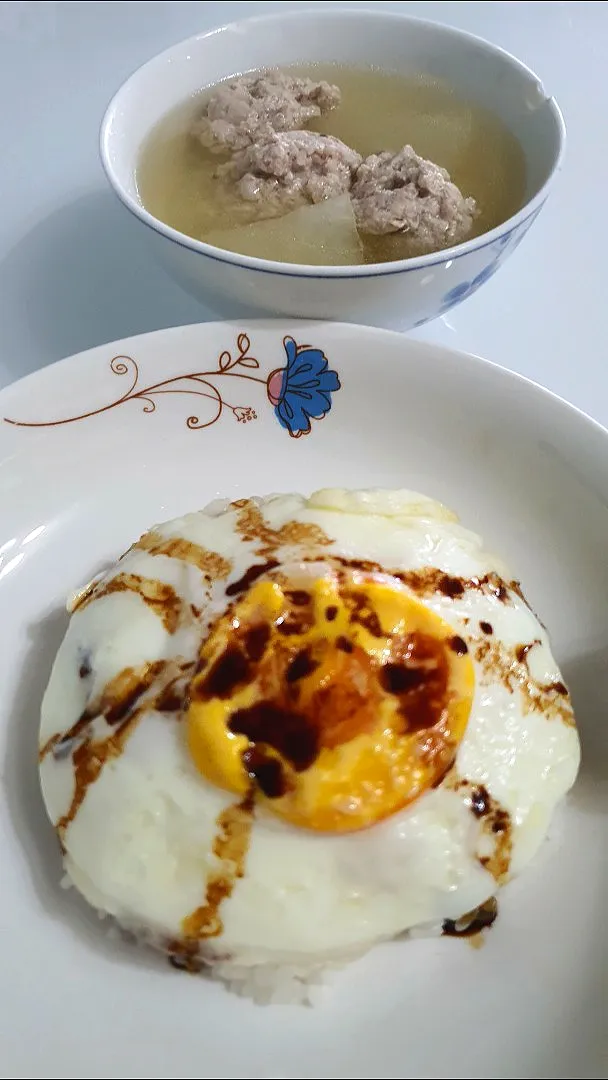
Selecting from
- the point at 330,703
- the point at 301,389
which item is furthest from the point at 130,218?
the point at 330,703

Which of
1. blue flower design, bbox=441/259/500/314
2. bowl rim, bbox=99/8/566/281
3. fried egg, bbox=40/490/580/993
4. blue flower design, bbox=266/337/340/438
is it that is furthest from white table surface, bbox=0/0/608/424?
fried egg, bbox=40/490/580/993

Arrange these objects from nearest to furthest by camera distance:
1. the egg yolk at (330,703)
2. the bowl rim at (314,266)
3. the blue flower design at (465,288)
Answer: the egg yolk at (330,703)
the bowl rim at (314,266)
the blue flower design at (465,288)

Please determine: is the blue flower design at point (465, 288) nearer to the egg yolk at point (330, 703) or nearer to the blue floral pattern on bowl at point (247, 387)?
the blue floral pattern on bowl at point (247, 387)

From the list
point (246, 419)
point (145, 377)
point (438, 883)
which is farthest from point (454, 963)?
point (145, 377)

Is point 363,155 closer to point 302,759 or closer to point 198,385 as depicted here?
point 198,385

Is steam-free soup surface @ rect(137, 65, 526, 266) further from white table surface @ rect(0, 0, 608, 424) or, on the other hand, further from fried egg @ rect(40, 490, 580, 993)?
fried egg @ rect(40, 490, 580, 993)

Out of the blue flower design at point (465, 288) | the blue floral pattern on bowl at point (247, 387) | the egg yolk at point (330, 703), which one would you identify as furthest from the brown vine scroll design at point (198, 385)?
the egg yolk at point (330, 703)
